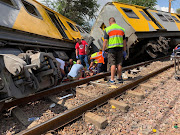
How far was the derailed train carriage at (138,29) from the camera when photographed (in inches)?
303

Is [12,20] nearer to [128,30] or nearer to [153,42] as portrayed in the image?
[128,30]

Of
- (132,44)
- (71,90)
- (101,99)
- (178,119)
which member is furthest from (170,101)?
(132,44)

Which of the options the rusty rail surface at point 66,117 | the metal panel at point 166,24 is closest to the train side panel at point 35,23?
the rusty rail surface at point 66,117

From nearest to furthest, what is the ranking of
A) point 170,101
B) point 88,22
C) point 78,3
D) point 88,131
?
point 88,131 → point 170,101 → point 78,3 → point 88,22

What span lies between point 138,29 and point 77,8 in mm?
15823

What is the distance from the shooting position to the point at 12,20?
191 inches

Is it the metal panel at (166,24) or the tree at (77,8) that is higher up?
the tree at (77,8)

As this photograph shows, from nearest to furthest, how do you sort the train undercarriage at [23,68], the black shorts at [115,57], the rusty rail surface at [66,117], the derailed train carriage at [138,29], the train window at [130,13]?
1. the rusty rail surface at [66,117]
2. the train undercarriage at [23,68]
3. the black shorts at [115,57]
4. the derailed train carriage at [138,29]
5. the train window at [130,13]

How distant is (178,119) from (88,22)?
22.7m

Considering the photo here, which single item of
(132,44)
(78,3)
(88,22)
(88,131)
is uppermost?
(78,3)

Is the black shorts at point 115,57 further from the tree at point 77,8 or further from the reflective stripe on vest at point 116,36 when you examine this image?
the tree at point 77,8

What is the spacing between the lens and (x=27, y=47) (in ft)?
18.2

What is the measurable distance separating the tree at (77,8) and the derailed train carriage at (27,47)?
12.4 metres

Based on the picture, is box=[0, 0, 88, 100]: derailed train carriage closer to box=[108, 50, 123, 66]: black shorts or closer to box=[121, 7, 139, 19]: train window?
box=[108, 50, 123, 66]: black shorts
